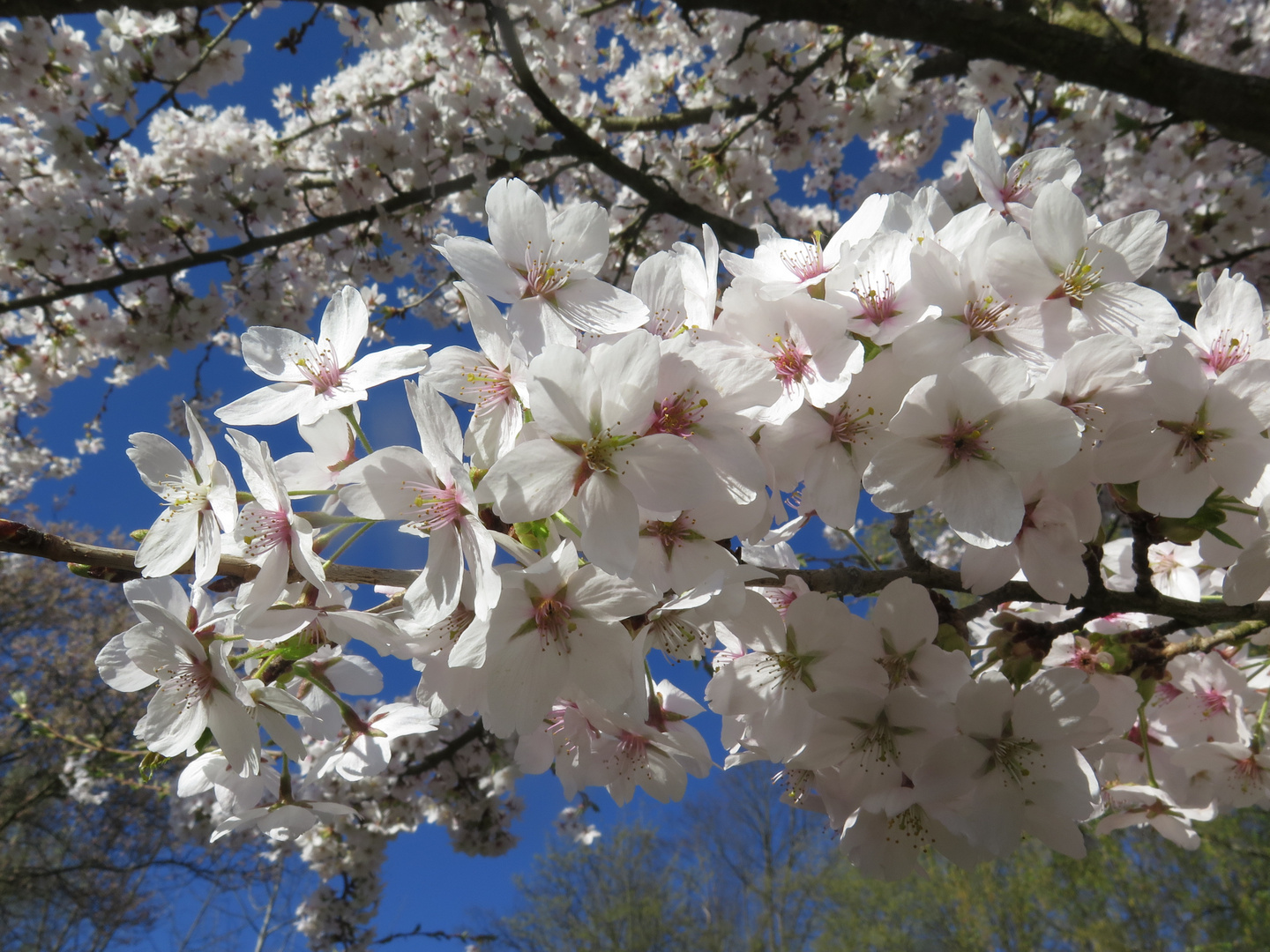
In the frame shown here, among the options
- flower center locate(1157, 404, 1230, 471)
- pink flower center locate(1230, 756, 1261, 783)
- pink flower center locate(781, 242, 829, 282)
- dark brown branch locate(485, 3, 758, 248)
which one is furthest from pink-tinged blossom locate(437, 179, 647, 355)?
dark brown branch locate(485, 3, 758, 248)

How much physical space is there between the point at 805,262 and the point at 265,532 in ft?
2.67

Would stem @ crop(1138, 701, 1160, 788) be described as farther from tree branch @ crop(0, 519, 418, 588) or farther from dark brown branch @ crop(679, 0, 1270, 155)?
dark brown branch @ crop(679, 0, 1270, 155)

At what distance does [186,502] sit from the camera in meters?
0.96

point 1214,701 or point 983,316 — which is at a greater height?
point 983,316

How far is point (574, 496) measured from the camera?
764mm

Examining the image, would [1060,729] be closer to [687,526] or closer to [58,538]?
[687,526]

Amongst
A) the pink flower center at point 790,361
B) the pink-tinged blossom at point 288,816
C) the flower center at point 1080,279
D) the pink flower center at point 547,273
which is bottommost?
the pink-tinged blossom at point 288,816

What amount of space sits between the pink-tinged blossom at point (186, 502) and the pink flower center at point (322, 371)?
6.6 inches

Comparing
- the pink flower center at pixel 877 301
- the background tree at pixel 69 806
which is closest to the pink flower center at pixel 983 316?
the pink flower center at pixel 877 301

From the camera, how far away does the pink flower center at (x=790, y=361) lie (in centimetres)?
87

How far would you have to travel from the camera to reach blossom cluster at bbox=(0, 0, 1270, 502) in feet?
12.8

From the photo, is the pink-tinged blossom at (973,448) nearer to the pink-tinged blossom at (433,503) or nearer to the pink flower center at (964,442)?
the pink flower center at (964,442)

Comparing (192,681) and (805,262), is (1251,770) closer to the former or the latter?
(805,262)

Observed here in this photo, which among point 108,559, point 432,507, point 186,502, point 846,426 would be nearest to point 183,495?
point 186,502
